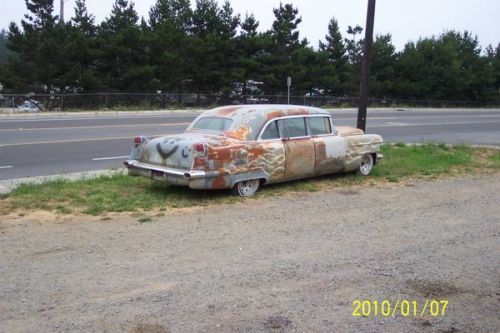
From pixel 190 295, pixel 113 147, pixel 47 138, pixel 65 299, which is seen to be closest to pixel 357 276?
pixel 190 295

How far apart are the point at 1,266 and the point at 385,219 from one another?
4783 mm

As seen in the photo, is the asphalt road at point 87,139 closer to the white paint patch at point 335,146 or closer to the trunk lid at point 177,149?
the trunk lid at point 177,149

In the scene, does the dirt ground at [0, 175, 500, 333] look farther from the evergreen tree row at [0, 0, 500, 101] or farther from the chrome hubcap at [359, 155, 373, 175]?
the evergreen tree row at [0, 0, 500, 101]

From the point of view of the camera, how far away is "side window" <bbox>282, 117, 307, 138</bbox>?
31.9 feet

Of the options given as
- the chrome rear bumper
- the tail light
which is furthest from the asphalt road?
the tail light

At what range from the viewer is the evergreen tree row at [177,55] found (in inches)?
1532

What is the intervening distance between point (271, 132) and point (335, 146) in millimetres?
1520

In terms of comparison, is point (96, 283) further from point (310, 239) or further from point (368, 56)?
point (368, 56)

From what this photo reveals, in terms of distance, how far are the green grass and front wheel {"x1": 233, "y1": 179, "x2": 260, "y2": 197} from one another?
0.38 ft

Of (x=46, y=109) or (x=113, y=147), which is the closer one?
(x=113, y=147)

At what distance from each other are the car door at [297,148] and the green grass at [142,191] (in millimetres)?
288

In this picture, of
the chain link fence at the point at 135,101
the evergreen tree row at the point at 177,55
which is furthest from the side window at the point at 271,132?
the evergreen tree row at the point at 177,55

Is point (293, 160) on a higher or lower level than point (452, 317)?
higher

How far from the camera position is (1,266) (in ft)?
18.3
